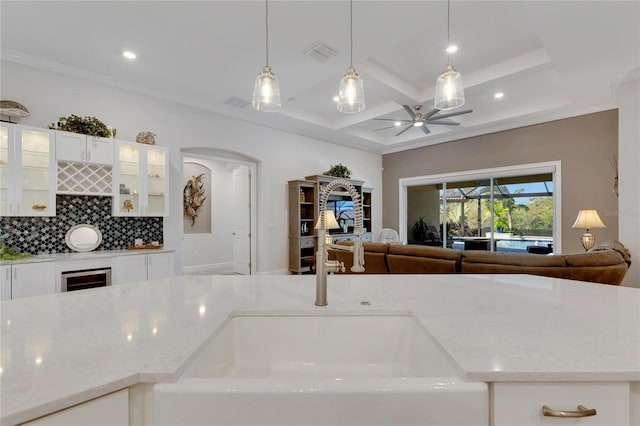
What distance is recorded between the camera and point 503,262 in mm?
2795

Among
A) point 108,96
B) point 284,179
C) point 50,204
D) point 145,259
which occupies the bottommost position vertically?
point 145,259

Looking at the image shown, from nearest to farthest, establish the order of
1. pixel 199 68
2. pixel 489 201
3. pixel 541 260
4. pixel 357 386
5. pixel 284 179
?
1. pixel 357 386
2. pixel 541 260
3. pixel 199 68
4. pixel 284 179
5. pixel 489 201

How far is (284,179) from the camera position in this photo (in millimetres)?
5703

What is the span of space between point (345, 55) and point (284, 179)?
2916mm

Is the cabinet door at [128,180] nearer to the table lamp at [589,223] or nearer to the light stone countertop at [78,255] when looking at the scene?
the light stone countertop at [78,255]

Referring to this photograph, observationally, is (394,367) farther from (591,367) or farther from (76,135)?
(76,135)

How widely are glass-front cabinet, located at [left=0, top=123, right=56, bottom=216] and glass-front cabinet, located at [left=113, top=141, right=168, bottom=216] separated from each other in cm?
60

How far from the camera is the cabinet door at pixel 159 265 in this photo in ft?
11.8

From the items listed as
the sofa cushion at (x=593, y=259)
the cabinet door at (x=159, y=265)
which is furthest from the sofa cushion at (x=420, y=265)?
the cabinet door at (x=159, y=265)

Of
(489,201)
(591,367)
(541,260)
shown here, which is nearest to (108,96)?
(591,367)

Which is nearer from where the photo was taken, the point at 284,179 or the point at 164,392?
the point at 164,392

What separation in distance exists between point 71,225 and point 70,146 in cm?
94

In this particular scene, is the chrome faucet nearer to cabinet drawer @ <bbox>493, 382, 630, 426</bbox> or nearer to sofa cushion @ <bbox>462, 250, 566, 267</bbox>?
cabinet drawer @ <bbox>493, 382, 630, 426</bbox>

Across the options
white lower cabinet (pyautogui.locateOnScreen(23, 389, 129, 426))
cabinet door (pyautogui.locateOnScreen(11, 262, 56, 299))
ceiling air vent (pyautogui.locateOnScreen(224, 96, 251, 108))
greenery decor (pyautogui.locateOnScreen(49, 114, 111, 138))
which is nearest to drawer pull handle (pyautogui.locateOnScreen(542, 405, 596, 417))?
white lower cabinet (pyautogui.locateOnScreen(23, 389, 129, 426))
